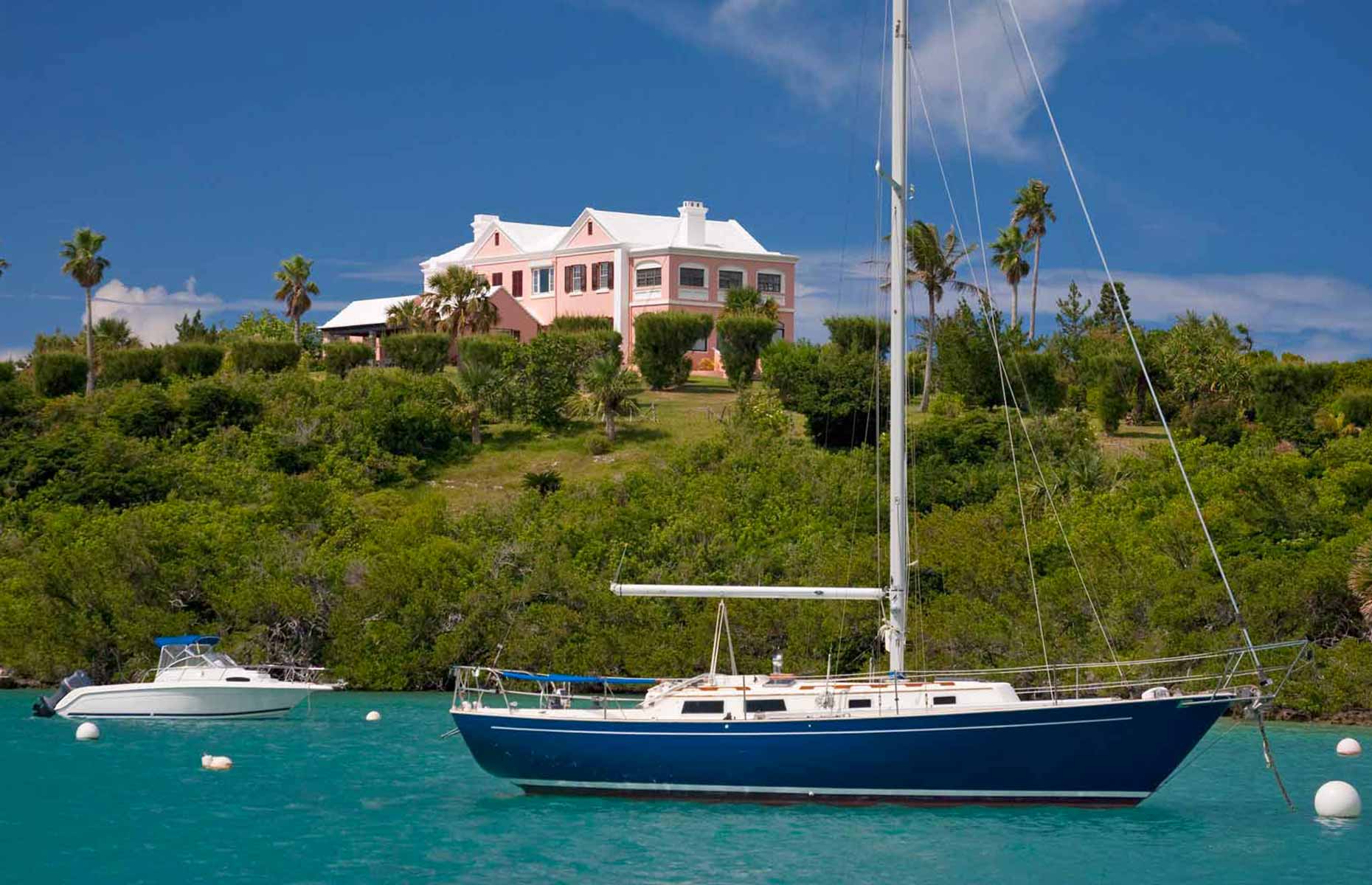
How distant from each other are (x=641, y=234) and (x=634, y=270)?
12.3 ft

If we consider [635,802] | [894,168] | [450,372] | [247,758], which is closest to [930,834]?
[635,802]

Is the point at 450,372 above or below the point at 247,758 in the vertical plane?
above

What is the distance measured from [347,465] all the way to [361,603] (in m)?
16.0

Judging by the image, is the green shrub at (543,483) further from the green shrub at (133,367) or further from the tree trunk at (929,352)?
the green shrub at (133,367)

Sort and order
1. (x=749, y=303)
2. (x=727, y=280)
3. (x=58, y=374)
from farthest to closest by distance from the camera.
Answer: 1. (x=727, y=280)
2. (x=749, y=303)
3. (x=58, y=374)

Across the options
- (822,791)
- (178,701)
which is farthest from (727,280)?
(822,791)

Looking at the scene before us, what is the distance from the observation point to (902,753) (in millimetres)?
24625

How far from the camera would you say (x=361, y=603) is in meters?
46.8

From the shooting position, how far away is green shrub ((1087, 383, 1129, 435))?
6347cm

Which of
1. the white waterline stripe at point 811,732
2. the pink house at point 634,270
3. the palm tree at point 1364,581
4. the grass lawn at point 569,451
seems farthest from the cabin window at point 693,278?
the white waterline stripe at point 811,732

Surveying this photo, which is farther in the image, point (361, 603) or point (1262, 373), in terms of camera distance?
point (1262, 373)

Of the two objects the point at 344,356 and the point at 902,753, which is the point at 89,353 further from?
the point at 902,753

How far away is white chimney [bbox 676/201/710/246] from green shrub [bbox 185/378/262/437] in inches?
1252

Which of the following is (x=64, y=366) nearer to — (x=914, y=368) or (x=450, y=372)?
→ (x=450, y=372)
